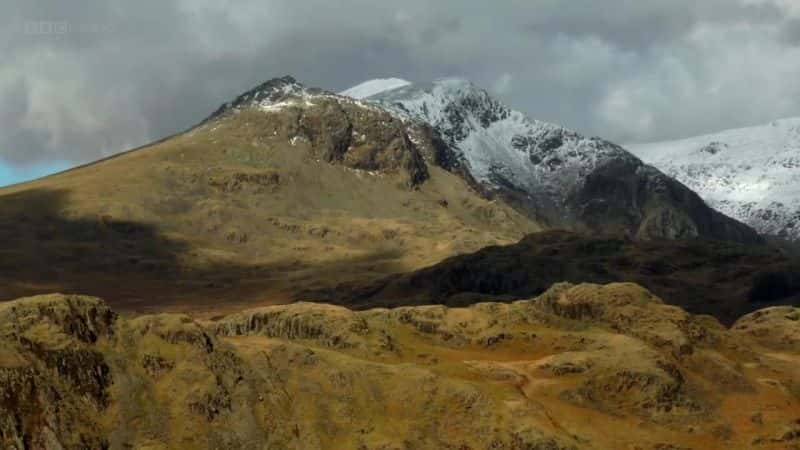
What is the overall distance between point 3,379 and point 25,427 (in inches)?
338

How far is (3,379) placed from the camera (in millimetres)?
199625

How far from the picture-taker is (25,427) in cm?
19875

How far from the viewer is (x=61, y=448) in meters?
199

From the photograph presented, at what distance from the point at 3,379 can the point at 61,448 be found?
48.2 ft

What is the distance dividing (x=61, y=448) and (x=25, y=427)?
265 inches
